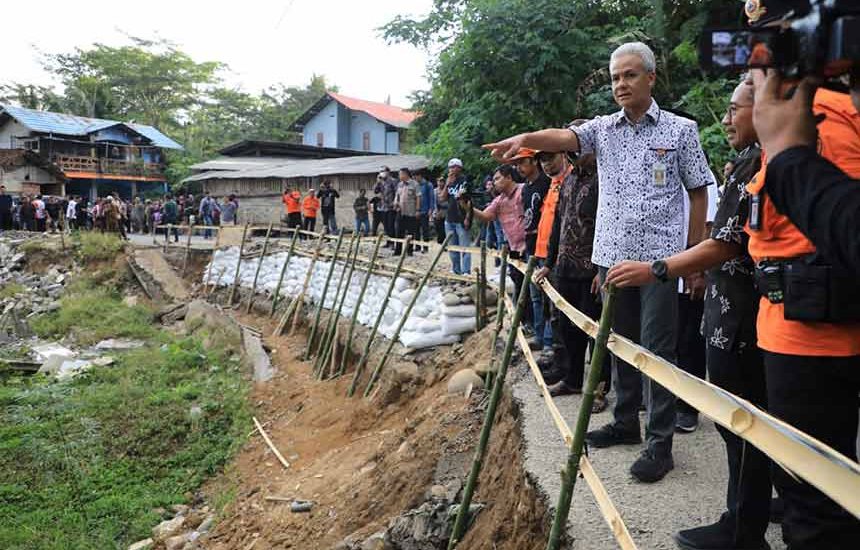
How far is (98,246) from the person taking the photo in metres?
17.1

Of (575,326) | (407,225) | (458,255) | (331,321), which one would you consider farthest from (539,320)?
(407,225)

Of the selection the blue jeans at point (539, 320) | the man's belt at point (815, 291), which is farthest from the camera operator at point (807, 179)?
the blue jeans at point (539, 320)

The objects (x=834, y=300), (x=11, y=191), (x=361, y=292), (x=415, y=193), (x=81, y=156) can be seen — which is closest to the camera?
(x=834, y=300)

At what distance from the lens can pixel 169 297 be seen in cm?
1494

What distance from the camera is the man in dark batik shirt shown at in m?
2.08

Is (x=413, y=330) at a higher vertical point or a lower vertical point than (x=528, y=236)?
lower

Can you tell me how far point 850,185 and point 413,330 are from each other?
605 cm

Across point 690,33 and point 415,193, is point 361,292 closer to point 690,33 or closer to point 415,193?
point 415,193

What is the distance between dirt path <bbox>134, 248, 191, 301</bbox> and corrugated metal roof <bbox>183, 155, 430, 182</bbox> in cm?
471

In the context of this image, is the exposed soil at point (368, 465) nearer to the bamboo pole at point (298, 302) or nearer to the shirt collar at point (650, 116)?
the shirt collar at point (650, 116)

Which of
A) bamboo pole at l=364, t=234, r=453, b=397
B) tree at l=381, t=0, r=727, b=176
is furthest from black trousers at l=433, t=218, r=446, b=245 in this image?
bamboo pole at l=364, t=234, r=453, b=397

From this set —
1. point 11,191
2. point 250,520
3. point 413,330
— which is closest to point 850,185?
point 250,520

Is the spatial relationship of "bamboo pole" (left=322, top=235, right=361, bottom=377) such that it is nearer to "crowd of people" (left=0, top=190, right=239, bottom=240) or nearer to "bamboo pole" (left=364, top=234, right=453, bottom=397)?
"bamboo pole" (left=364, top=234, right=453, bottom=397)

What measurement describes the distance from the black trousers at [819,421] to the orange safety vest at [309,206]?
46.7 ft
